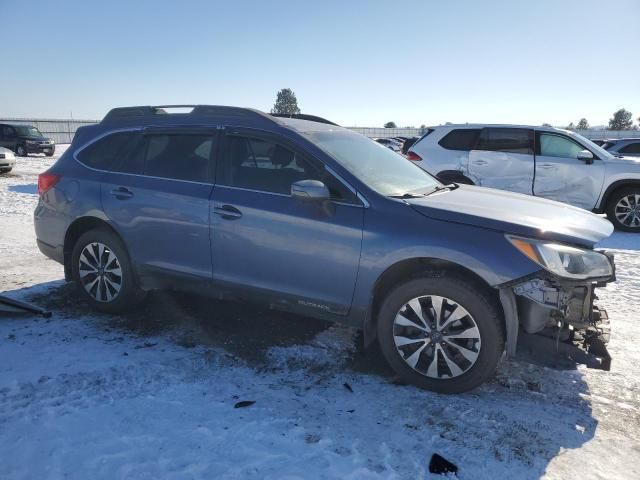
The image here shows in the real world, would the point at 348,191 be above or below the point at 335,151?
below

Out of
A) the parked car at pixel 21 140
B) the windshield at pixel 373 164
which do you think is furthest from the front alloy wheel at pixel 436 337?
the parked car at pixel 21 140

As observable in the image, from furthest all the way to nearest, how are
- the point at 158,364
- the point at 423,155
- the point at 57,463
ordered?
the point at 423,155 → the point at 158,364 → the point at 57,463

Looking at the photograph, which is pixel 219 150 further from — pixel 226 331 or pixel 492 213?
pixel 492 213

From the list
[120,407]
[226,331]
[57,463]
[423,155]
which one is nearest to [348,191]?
[226,331]

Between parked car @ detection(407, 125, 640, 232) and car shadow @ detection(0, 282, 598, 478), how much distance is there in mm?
5850

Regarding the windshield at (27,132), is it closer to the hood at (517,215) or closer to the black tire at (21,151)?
the black tire at (21,151)

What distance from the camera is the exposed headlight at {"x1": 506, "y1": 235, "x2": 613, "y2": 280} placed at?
2867 millimetres

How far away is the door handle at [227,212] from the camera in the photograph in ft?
12.0

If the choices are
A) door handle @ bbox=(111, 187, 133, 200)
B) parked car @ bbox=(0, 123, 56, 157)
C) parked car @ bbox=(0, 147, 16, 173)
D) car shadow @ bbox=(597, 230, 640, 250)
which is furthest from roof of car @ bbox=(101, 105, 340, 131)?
parked car @ bbox=(0, 123, 56, 157)

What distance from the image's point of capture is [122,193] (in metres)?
4.18

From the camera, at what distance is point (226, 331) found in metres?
4.10

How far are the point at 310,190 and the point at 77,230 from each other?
258 centimetres

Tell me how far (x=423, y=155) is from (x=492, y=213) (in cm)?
628

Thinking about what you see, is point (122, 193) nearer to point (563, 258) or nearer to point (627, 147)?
point (563, 258)
